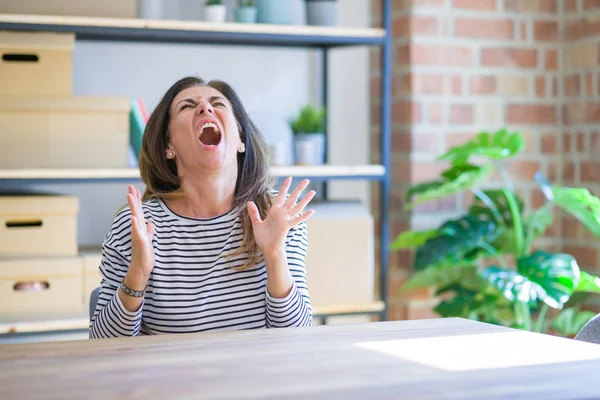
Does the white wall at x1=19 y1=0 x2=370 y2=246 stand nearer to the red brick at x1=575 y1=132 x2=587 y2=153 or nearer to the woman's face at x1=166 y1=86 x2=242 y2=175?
the red brick at x1=575 y1=132 x2=587 y2=153

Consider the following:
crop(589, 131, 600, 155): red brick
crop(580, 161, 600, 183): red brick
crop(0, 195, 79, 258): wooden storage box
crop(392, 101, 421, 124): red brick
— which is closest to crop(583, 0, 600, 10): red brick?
crop(589, 131, 600, 155): red brick

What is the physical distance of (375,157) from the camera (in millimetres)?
3465

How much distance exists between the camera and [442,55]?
10.9ft

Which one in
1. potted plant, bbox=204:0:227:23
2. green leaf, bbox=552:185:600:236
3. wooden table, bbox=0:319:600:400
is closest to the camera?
wooden table, bbox=0:319:600:400

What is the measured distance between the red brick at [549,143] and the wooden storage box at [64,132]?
1.56 meters

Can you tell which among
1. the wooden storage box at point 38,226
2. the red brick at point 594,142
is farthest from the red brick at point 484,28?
the wooden storage box at point 38,226

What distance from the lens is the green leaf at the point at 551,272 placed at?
2715mm

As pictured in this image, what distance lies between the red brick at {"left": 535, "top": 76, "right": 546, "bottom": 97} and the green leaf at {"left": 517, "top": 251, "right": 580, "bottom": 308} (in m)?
0.86

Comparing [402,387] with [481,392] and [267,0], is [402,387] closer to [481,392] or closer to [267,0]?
[481,392]

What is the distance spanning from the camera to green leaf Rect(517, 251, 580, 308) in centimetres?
271

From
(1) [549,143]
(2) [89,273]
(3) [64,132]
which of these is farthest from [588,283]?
(3) [64,132]

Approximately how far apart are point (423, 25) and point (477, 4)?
23cm

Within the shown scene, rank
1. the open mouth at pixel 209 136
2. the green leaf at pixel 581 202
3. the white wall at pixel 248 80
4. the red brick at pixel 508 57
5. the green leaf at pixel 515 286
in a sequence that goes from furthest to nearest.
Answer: the red brick at pixel 508 57, the white wall at pixel 248 80, the green leaf at pixel 581 202, the green leaf at pixel 515 286, the open mouth at pixel 209 136

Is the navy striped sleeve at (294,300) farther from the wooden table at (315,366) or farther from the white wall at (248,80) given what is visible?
the white wall at (248,80)
